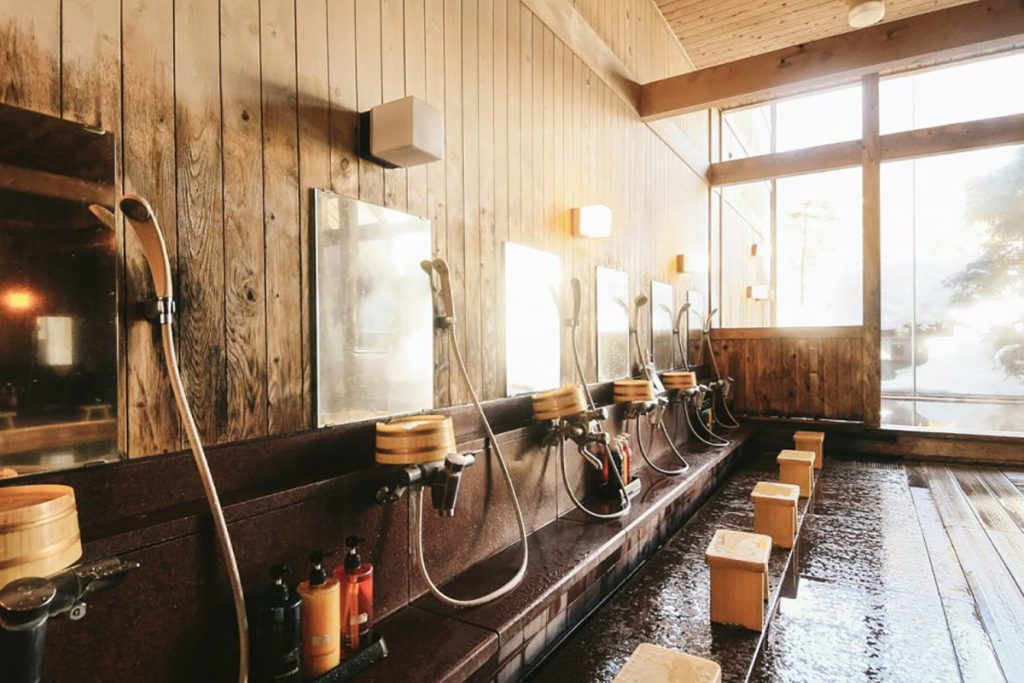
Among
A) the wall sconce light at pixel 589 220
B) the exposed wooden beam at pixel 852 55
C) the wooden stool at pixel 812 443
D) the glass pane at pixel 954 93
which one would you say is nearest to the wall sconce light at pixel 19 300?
the wall sconce light at pixel 589 220

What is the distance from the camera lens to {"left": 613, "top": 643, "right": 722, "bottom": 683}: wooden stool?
1328 millimetres

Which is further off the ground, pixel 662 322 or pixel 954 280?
pixel 954 280

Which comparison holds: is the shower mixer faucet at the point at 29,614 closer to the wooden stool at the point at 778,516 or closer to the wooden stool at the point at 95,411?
the wooden stool at the point at 95,411

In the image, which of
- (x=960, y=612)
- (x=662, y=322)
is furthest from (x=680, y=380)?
(x=960, y=612)

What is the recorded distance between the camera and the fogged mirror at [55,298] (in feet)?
3.57

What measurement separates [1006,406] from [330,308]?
344 inches

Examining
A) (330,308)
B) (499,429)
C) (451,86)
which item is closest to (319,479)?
(330,308)

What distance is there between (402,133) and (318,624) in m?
1.46

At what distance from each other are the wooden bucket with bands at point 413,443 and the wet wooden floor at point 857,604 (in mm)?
942

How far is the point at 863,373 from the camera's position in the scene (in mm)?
5117

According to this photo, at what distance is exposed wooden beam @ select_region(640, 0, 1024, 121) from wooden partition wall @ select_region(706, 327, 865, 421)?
7.81 feet

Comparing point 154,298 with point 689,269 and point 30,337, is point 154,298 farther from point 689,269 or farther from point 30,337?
point 689,269

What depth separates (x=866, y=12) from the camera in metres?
3.75

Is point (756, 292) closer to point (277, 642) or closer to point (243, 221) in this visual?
point (243, 221)
